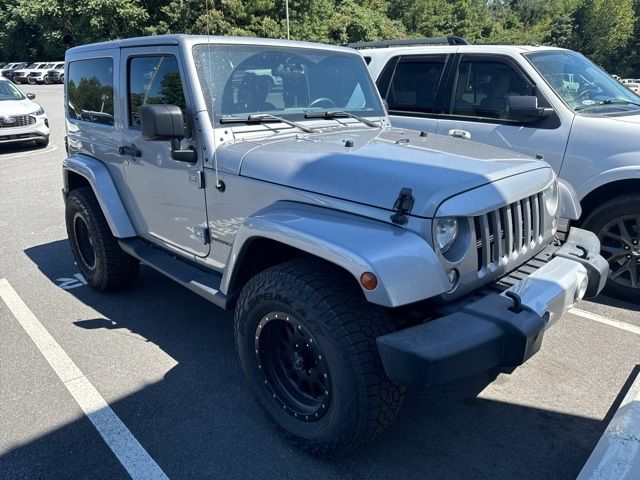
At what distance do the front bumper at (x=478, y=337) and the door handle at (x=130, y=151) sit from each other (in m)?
2.44

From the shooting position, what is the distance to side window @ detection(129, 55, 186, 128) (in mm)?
3211

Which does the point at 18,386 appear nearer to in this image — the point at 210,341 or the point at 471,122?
the point at 210,341

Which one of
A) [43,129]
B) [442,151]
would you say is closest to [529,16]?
[43,129]

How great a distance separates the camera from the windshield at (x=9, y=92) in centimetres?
1241

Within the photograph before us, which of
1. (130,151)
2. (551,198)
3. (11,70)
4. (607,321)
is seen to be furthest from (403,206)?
(11,70)

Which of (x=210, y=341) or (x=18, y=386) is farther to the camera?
(x=210, y=341)

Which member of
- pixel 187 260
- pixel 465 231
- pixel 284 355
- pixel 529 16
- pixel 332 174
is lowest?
pixel 284 355

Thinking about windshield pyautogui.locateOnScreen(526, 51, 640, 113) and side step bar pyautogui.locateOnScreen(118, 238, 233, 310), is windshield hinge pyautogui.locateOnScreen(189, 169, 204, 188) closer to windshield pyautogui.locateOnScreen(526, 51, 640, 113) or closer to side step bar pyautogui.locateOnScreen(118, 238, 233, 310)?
side step bar pyautogui.locateOnScreen(118, 238, 233, 310)

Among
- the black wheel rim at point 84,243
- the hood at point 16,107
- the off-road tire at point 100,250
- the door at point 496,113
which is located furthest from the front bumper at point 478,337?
the hood at point 16,107

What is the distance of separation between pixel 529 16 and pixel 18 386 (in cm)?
8551

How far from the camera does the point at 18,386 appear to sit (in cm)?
317

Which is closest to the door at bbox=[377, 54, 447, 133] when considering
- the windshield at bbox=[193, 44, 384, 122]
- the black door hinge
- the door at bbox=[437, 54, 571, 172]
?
the door at bbox=[437, 54, 571, 172]

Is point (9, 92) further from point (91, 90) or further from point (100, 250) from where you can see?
point (100, 250)

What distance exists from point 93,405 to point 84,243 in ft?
6.85
